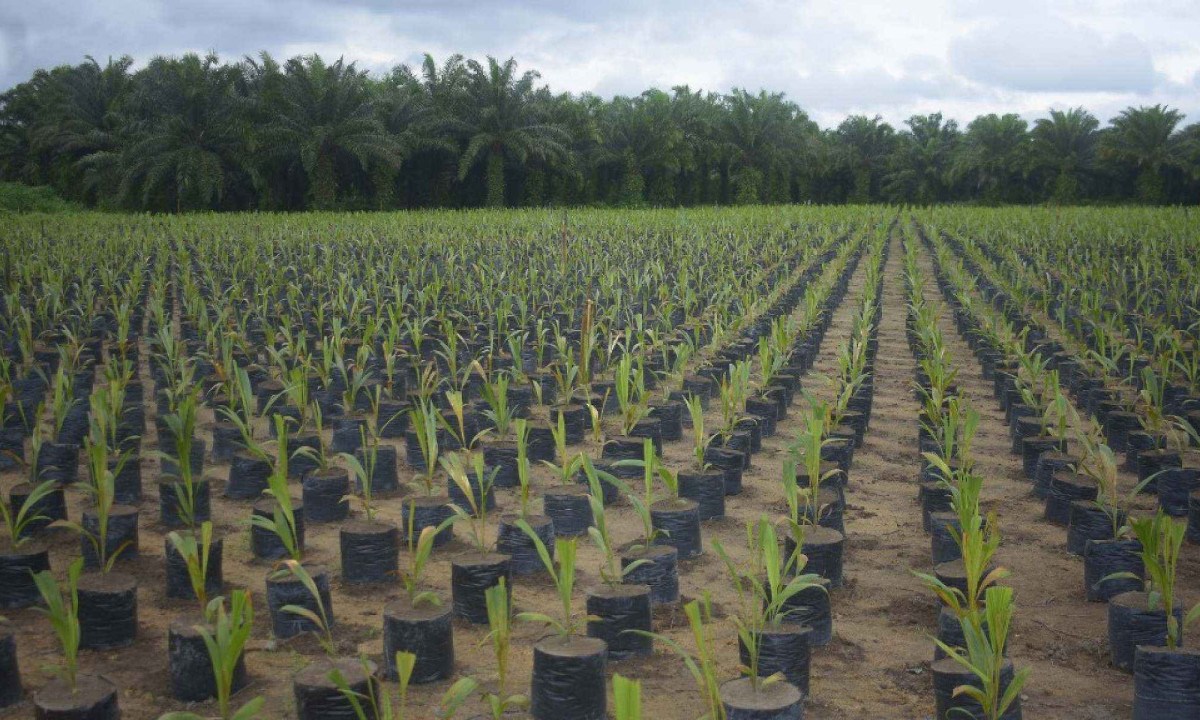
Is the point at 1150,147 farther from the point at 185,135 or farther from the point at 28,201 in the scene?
the point at 28,201

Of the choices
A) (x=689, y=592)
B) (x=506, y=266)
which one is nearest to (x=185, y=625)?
(x=689, y=592)

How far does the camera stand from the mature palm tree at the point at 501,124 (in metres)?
31.5

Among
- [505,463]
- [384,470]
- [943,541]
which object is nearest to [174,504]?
[384,470]

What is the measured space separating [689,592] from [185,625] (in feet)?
4.96

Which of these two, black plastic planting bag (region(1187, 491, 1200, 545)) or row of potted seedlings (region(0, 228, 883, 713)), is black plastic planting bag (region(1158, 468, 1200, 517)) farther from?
row of potted seedlings (region(0, 228, 883, 713))

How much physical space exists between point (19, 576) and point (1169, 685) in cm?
314

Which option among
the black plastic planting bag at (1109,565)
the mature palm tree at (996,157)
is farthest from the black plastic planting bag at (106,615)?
the mature palm tree at (996,157)

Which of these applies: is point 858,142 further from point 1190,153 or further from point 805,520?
point 805,520

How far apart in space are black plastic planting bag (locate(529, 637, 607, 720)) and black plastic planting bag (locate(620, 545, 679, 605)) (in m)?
0.64

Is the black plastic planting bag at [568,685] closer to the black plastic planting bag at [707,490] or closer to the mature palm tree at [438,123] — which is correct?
the black plastic planting bag at [707,490]

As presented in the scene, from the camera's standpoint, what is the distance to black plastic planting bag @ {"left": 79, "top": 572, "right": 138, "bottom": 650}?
2.74 meters

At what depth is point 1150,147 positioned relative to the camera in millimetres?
38156

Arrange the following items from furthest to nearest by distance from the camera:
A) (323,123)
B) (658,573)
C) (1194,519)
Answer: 1. (323,123)
2. (1194,519)
3. (658,573)

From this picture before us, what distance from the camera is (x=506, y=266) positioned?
1097 centimetres
